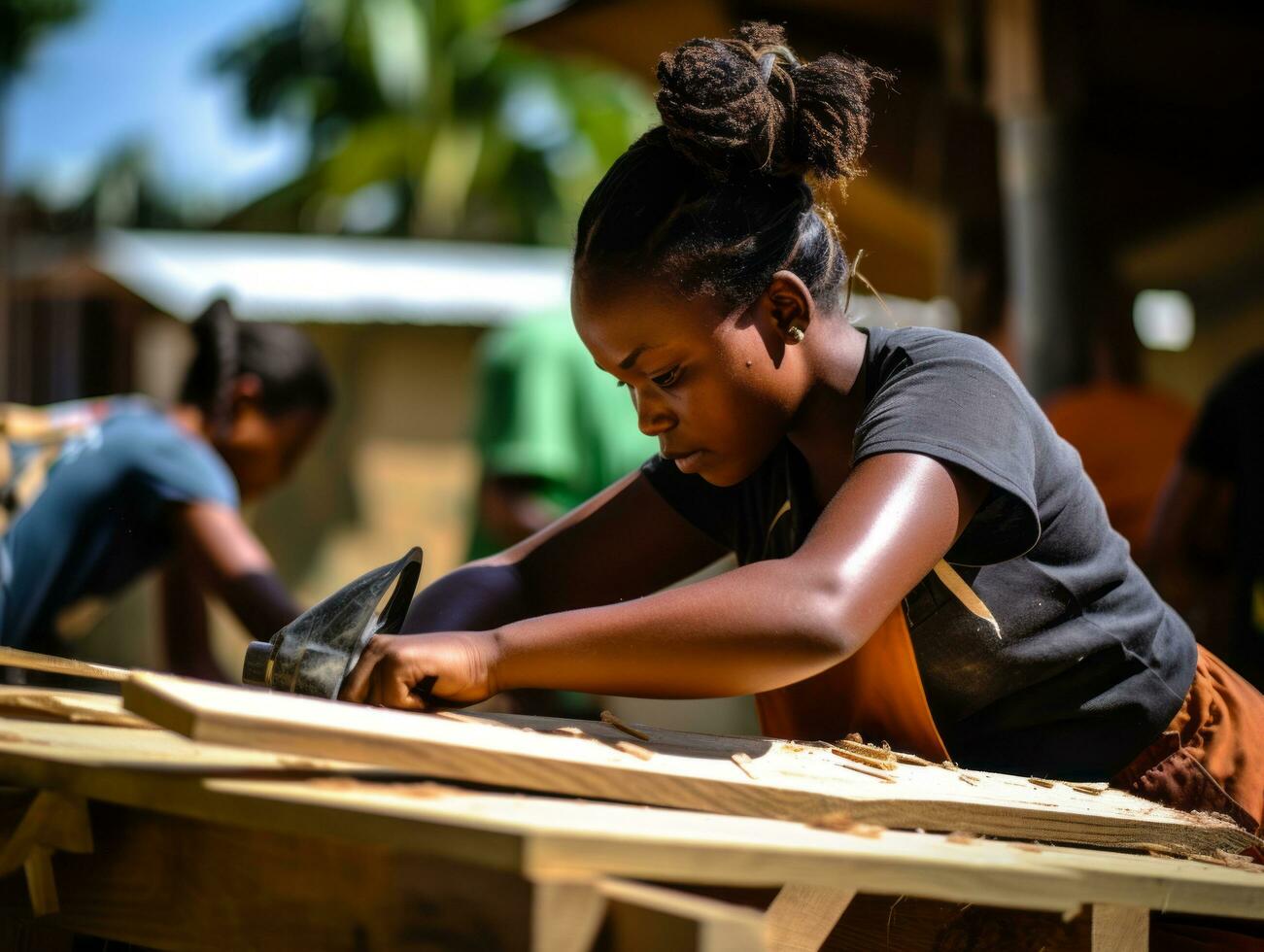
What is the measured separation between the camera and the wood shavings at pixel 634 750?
161cm

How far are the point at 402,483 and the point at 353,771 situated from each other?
7355mm

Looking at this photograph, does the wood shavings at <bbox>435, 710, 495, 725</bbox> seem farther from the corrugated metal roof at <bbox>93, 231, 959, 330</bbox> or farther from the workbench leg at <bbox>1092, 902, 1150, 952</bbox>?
the corrugated metal roof at <bbox>93, 231, 959, 330</bbox>

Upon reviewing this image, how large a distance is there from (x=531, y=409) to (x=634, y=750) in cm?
283

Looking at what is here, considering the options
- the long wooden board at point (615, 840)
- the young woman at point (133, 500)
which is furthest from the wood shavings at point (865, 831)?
the young woman at point (133, 500)

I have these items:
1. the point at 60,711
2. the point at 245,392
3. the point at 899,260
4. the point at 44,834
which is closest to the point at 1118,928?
the point at 44,834

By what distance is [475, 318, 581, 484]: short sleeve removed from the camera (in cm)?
437

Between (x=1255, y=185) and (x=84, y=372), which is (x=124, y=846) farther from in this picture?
(x=84, y=372)

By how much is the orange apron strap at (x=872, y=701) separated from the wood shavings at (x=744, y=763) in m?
0.37

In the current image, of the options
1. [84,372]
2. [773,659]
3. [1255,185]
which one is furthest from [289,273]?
[773,659]

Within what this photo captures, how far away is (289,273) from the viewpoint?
10461 millimetres

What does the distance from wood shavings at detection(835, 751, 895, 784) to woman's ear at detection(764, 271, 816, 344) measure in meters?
0.63

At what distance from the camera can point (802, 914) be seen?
4.76ft

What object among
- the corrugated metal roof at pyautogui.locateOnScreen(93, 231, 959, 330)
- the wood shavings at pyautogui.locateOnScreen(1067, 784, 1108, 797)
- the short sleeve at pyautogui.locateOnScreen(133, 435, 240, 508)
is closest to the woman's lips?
the wood shavings at pyautogui.locateOnScreen(1067, 784, 1108, 797)

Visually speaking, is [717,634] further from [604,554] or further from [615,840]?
[604,554]
